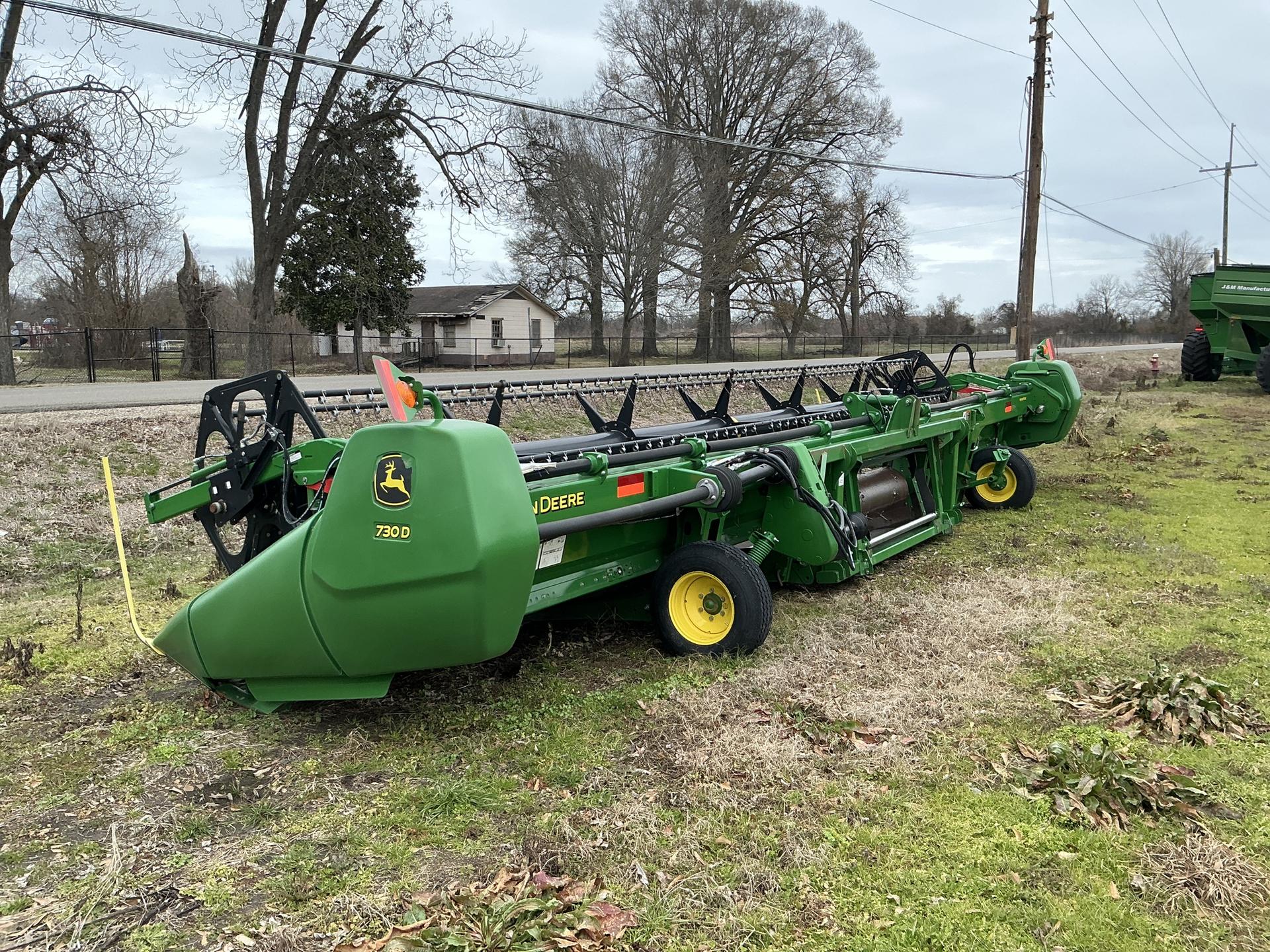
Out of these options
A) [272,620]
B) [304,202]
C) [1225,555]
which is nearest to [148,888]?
[272,620]

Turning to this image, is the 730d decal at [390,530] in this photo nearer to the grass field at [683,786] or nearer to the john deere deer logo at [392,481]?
the john deere deer logo at [392,481]

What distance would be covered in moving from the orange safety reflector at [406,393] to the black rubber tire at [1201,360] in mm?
23479

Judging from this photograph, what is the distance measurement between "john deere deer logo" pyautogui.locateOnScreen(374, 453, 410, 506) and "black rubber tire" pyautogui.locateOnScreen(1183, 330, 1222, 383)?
23.8m

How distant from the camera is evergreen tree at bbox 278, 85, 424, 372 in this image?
21.2 m

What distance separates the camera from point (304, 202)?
71.5 feet

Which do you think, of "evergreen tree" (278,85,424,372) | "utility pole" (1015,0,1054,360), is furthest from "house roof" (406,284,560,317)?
"utility pole" (1015,0,1054,360)

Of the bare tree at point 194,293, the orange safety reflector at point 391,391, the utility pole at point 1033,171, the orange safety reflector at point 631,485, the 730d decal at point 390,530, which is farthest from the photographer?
the bare tree at point 194,293

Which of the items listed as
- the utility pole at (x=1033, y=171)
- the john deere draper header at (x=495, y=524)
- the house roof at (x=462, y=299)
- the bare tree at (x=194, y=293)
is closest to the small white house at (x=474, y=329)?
the house roof at (x=462, y=299)

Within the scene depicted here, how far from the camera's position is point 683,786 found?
10.5ft

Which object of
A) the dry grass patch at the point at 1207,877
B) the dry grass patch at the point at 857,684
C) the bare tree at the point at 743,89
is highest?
the bare tree at the point at 743,89

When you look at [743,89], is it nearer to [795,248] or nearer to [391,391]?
[795,248]

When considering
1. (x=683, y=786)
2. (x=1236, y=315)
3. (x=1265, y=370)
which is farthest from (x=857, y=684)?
(x=1236, y=315)

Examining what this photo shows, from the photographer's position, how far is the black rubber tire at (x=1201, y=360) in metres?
22.5

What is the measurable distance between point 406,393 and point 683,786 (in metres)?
1.69
